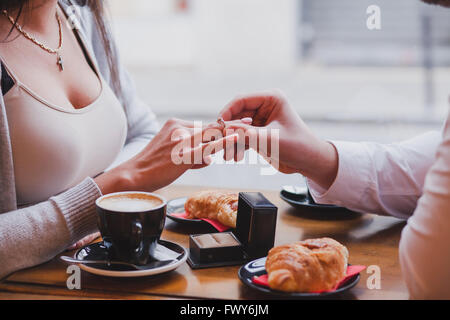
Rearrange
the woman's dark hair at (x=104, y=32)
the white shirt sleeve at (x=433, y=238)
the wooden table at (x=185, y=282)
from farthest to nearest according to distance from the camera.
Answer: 1. the woman's dark hair at (x=104, y=32)
2. the wooden table at (x=185, y=282)
3. the white shirt sleeve at (x=433, y=238)

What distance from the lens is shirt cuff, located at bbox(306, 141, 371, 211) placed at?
1.09 metres

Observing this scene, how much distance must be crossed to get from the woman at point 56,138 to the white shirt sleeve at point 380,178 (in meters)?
0.26

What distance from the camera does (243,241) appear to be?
942 millimetres

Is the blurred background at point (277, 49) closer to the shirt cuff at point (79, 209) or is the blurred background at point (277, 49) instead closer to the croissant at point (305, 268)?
the shirt cuff at point (79, 209)

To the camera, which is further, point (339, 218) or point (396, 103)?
point (396, 103)

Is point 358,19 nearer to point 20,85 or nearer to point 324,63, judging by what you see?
point 324,63

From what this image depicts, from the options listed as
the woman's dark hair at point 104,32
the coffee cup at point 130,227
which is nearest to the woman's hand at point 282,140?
the coffee cup at point 130,227

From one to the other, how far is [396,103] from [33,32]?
561 cm

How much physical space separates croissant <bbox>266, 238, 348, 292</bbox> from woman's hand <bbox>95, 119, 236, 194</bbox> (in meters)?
0.32

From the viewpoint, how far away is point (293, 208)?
1.22 metres

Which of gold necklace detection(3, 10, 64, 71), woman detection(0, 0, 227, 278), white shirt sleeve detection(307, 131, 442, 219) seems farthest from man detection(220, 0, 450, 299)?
gold necklace detection(3, 10, 64, 71)

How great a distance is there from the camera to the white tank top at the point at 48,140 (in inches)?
43.1

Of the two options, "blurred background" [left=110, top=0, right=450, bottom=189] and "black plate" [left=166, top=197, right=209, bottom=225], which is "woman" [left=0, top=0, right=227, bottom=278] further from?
"blurred background" [left=110, top=0, right=450, bottom=189]

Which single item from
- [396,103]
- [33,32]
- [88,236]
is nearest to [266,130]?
[88,236]
